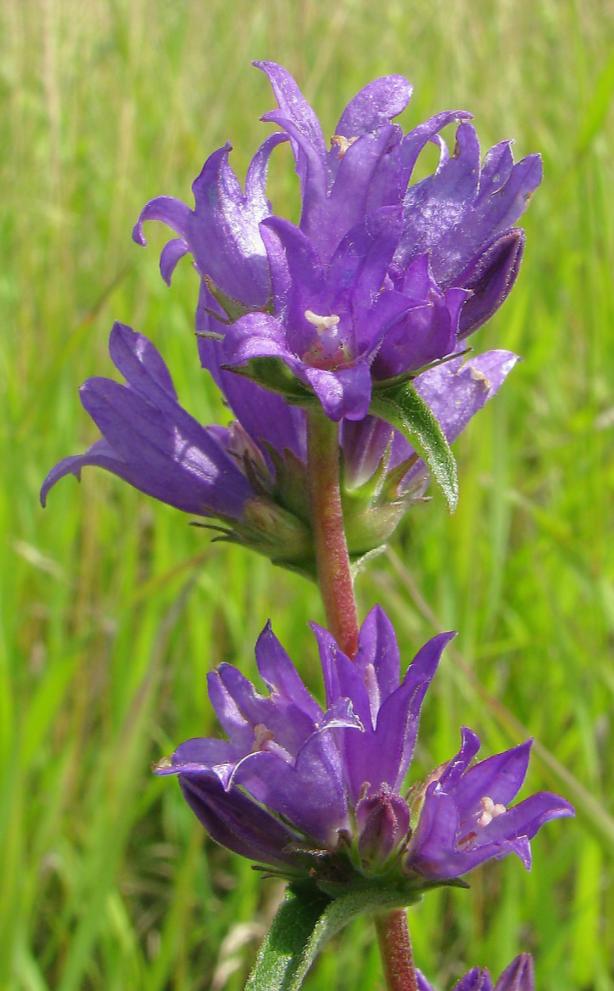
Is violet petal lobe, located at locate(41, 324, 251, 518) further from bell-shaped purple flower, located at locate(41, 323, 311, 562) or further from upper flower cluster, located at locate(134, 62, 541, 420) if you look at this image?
upper flower cluster, located at locate(134, 62, 541, 420)

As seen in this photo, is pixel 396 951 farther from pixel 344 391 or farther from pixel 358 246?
pixel 358 246

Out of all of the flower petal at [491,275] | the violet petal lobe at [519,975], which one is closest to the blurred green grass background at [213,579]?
the violet petal lobe at [519,975]

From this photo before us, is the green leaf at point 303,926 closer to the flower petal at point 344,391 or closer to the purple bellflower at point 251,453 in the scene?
the purple bellflower at point 251,453

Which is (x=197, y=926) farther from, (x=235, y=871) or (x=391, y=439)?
(x=391, y=439)

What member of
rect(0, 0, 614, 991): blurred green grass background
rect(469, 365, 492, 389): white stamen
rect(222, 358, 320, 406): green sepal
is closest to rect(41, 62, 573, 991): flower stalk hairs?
rect(222, 358, 320, 406): green sepal

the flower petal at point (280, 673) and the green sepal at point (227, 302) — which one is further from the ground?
the green sepal at point (227, 302)

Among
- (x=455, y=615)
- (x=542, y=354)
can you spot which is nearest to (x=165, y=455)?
(x=455, y=615)
